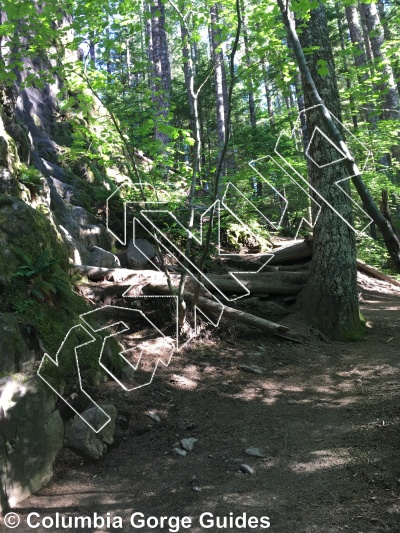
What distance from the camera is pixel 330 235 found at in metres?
7.64

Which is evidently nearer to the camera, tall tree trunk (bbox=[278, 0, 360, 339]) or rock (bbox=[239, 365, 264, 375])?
rock (bbox=[239, 365, 264, 375])

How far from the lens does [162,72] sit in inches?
691

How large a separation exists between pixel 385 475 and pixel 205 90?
2155 centimetres

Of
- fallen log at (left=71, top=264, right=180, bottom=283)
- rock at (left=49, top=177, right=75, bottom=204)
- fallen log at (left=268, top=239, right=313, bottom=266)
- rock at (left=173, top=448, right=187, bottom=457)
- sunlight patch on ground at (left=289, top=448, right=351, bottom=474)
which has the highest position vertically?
rock at (left=49, top=177, right=75, bottom=204)

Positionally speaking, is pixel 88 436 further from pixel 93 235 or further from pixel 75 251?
pixel 93 235

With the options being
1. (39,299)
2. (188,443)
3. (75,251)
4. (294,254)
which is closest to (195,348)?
(188,443)

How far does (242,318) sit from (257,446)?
3295 millimetres

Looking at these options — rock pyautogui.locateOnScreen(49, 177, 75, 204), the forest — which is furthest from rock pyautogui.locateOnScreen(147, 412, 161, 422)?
rock pyautogui.locateOnScreen(49, 177, 75, 204)

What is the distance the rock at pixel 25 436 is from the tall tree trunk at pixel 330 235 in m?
5.33

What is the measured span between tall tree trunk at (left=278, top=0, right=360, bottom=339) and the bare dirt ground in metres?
0.90

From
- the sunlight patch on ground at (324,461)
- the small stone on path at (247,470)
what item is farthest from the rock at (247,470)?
the sunlight patch on ground at (324,461)

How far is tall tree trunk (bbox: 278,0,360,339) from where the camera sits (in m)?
7.48

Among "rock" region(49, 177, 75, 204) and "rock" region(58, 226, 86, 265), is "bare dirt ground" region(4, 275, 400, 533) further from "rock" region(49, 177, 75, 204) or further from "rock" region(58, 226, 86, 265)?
"rock" region(49, 177, 75, 204)

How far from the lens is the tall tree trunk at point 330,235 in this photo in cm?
748
